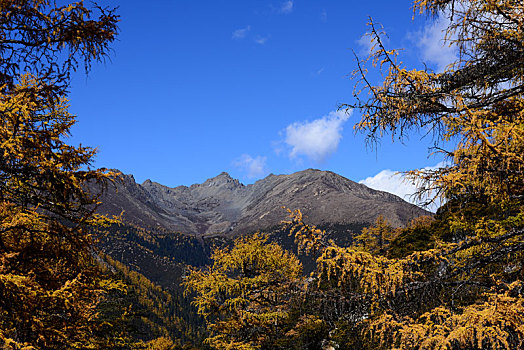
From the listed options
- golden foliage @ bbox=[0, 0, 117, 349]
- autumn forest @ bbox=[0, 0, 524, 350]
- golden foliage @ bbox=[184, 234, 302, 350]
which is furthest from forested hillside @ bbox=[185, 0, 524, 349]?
golden foliage @ bbox=[184, 234, 302, 350]

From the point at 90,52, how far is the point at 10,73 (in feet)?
3.53

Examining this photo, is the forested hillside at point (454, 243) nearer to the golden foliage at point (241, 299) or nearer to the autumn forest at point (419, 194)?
the autumn forest at point (419, 194)

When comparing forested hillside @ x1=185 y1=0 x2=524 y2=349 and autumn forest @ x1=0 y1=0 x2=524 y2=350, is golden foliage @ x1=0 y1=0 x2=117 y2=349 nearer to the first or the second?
autumn forest @ x1=0 y1=0 x2=524 y2=350

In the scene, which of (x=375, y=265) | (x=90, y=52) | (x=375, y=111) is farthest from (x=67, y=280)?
(x=375, y=111)

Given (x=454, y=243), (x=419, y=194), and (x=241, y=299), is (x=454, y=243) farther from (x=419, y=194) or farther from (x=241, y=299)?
(x=241, y=299)

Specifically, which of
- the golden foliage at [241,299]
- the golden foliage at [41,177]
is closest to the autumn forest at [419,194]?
the golden foliage at [41,177]

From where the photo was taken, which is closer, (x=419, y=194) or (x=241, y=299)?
(x=419, y=194)

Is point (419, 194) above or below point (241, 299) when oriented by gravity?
above

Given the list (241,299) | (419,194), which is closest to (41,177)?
(419,194)

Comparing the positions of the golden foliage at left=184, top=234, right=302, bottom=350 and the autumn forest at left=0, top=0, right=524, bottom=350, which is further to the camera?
the golden foliage at left=184, top=234, right=302, bottom=350

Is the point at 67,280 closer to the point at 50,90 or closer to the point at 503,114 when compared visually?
Answer: the point at 50,90

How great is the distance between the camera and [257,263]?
17844 millimetres

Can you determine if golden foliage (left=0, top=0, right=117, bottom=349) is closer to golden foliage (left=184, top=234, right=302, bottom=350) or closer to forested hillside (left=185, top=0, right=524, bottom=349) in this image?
forested hillside (left=185, top=0, right=524, bottom=349)

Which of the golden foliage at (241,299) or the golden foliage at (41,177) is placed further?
the golden foliage at (241,299)
